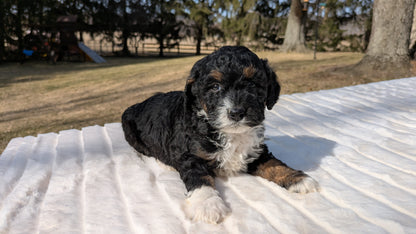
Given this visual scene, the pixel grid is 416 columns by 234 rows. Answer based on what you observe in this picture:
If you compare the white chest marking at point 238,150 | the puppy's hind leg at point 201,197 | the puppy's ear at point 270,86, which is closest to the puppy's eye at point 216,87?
the white chest marking at point 238,150

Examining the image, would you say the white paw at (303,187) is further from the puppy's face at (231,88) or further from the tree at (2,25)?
the tree at (2,25)

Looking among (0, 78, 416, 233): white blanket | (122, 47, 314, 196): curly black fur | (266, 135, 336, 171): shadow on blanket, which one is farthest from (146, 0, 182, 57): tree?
(122, 47, 314, 196): curly black fur

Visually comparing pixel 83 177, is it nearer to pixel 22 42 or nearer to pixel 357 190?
pixel 357 190

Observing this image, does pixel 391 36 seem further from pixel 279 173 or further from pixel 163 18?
pixel 163 18

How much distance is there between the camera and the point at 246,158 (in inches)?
110

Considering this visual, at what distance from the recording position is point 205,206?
2.21 meters

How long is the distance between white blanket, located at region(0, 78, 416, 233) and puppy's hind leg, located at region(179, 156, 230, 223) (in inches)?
2.4

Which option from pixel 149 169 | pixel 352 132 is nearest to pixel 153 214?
pixel 149 169

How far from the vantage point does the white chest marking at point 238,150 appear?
2.68 meters

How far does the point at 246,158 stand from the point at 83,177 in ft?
5.09

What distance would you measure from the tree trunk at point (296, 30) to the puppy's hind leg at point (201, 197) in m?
19.6

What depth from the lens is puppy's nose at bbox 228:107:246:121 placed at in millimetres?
2352

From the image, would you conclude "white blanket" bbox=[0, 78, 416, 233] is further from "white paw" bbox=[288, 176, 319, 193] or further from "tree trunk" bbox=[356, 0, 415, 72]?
"tree trunk" bbox=[356, 0, 415, 72]

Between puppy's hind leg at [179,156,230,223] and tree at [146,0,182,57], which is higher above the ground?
tree at [146,0,182,57]
